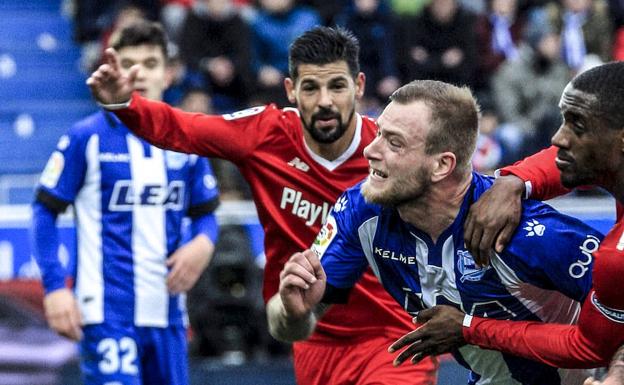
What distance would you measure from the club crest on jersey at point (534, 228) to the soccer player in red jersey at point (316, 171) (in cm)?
143

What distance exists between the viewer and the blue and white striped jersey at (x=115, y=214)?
21.8 feet

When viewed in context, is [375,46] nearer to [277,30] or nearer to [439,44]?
[439,44]

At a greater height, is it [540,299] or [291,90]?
[291,90]

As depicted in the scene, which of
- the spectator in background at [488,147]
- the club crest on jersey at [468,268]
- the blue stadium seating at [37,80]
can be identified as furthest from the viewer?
the blue stadium seating at [37,80]

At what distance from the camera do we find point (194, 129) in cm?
574

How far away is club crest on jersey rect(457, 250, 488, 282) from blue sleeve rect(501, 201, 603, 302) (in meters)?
0.13

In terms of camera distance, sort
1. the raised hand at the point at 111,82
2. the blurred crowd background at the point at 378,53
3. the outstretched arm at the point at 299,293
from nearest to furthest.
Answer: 1. the outstretched arm at the point at 299,293
2. the raised hand at the point at 111,82
3. the blurred crowd background at the point at 378,53

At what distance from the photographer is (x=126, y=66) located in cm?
694

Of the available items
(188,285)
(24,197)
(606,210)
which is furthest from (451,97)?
(24,197)

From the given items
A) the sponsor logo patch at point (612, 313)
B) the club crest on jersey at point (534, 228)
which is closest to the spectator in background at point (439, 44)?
the club crest on jersey at point (534, 228)

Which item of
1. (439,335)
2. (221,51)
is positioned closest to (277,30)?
(221,51)

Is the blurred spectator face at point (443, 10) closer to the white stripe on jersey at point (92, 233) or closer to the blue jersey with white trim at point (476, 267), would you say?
the white stripe on jersey at point (92, 233)

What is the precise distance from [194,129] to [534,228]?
1824 millimetres

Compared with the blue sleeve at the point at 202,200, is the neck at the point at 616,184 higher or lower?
higher
